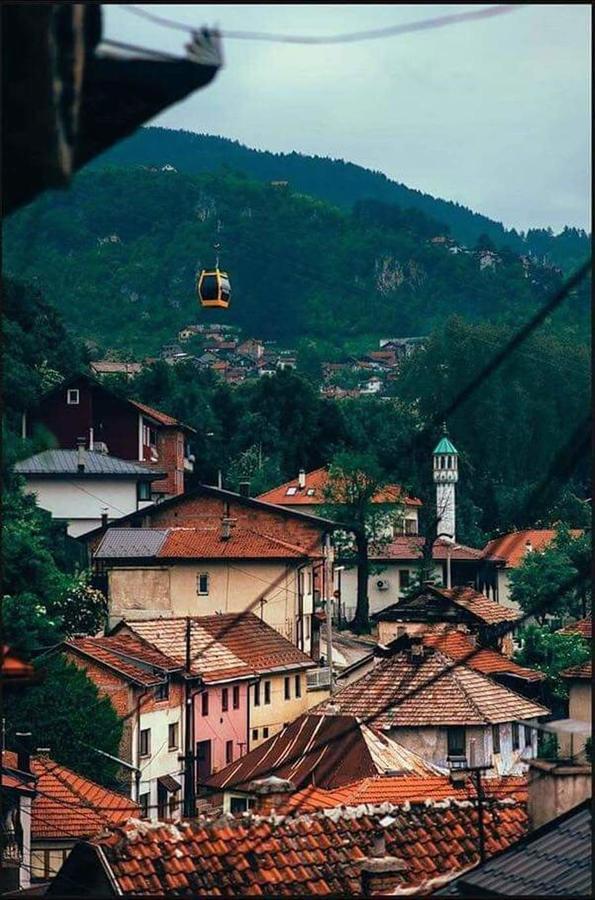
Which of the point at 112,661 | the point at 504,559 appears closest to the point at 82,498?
the point at 504,559

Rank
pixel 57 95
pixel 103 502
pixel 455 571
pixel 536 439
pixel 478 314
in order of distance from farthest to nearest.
A: pixel 478 314
pixel 536 439
pixel 455 571
pixel 103 502
pixel 57 95

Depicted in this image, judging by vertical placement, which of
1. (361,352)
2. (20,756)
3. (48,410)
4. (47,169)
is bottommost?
(20,756)

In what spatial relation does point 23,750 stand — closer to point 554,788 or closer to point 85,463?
point 554,788

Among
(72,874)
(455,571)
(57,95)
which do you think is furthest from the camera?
(455,571)

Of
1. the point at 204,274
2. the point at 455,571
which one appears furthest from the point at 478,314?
the point at 204,274

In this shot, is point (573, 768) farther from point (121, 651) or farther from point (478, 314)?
point (478, 314)

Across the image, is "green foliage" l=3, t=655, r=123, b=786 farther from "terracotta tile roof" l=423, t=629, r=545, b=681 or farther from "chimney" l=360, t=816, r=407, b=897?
"chimney" l=360, t=816, r=407, b=897

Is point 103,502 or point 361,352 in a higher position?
point 361,352
